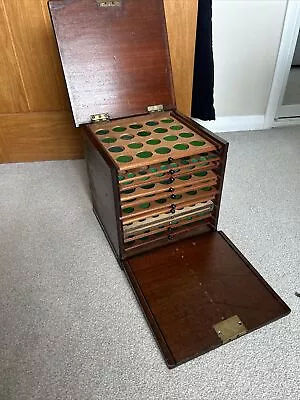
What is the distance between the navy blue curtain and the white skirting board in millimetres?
304

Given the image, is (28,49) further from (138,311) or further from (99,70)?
(138,311)

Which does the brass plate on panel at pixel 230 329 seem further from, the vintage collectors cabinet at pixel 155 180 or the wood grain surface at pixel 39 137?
the wood grain surface at pixel 39 137

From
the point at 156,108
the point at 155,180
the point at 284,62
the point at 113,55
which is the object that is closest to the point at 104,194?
the point at 155,180

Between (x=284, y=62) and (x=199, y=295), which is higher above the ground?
(x=284, y=62)

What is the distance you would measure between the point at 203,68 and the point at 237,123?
54 cm

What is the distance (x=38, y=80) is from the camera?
1.52m

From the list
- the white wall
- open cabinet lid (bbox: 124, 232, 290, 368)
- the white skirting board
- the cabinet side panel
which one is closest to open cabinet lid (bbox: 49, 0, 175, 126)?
the cabinet side panel

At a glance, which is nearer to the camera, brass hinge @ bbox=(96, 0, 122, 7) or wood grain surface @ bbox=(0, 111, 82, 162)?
brass hinge @ bbox=(96, 0, 122, 7)

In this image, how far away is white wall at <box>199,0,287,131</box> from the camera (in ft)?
5.40

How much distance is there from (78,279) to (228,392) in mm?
557

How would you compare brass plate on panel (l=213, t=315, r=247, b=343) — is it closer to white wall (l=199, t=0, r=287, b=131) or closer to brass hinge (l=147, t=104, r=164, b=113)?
brass hinge (l=147, t=104, r=164, b=113)

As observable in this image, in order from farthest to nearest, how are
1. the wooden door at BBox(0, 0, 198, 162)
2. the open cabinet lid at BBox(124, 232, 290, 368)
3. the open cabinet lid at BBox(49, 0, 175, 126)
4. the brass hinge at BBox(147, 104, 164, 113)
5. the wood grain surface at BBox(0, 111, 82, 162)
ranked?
the wood grain surface at BBox(0, 111, 82, 162), the wooden door at BBox(0, 0, 198, 162), the brass hinge at BBox(147, 104, 164, 113), the open cabinet lid at BBox(49, 0, 175, 126), the open cabinet lid at BBox(124, 232, 290, 368)

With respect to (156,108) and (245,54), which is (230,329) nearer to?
(156,108)

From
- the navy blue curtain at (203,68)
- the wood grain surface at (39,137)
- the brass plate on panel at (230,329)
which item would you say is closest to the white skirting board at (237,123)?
the navy blue curtain at (203,68)
